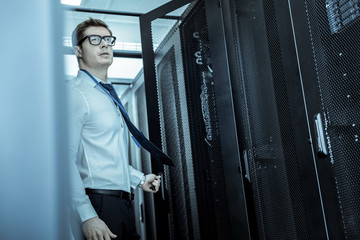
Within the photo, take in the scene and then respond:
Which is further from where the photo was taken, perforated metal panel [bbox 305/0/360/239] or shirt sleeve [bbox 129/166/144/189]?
shirt sleeve [bbox 129/166/144/189]

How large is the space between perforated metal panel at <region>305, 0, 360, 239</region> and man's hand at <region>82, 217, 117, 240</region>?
858 mm

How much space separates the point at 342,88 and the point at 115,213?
95 centimetres

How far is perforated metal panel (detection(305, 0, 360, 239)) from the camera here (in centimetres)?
130

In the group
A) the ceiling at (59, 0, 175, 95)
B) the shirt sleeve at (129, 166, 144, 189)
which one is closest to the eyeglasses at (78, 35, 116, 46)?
the shirt sleeve at (129, 166, 144, 189)

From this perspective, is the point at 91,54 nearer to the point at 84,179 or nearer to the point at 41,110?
the point at 84,179

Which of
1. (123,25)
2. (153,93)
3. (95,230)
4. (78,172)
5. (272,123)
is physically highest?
(123,25)

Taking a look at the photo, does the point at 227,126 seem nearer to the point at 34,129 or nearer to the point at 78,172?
the point at 78,172

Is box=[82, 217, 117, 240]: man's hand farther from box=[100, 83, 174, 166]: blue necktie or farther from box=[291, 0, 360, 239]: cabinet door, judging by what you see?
box=[291, 0, 360, 239]: cabinet door

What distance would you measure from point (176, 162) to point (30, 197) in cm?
230

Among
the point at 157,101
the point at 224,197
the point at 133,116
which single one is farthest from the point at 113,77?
the point at 224,197

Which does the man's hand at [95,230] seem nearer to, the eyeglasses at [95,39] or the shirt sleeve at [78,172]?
the shirt sleeve at [78,172]

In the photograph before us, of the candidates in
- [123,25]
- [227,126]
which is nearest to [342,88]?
[227,126]

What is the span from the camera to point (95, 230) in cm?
98

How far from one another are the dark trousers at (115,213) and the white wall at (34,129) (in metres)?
1.10
